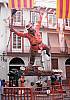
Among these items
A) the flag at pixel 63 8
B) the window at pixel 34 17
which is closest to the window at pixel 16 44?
the window at pixel 34 17

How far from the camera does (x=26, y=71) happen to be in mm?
15570

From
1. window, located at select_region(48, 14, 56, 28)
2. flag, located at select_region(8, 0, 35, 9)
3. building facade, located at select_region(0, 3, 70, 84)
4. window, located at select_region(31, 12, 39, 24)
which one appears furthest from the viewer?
window, located at select_region(48, 14, 56, 28)

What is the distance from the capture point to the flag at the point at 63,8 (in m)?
15.0

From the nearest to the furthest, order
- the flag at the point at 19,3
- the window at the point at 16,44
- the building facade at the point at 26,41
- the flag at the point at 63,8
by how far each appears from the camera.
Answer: the flag at the point at 63,8 → the flag at the point at 19,3 → the building facade at the point at 26,41 → the window at the point at 16,44

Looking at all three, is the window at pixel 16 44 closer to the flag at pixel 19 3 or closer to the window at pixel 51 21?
the window at pixel 51 21

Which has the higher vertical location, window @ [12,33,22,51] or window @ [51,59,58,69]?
window @ [12,33,22,51]

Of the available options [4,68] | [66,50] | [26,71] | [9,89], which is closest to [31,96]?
[9,89]

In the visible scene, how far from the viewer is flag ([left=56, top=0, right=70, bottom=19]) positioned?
15.0m

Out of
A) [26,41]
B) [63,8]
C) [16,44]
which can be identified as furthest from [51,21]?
[63,8]

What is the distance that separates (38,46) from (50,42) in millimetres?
11554

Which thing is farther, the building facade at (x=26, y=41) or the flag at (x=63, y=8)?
the building facade at (x=26, y=41)

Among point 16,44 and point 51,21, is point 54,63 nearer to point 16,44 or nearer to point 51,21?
point 16,44

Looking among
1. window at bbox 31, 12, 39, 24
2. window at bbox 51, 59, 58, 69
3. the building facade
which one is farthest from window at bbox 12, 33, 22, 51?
window at bbox 51, 59, 58, 69

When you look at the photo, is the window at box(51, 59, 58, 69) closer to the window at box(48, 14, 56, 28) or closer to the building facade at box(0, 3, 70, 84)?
the building facade at box(0, 3, 70, 84)
